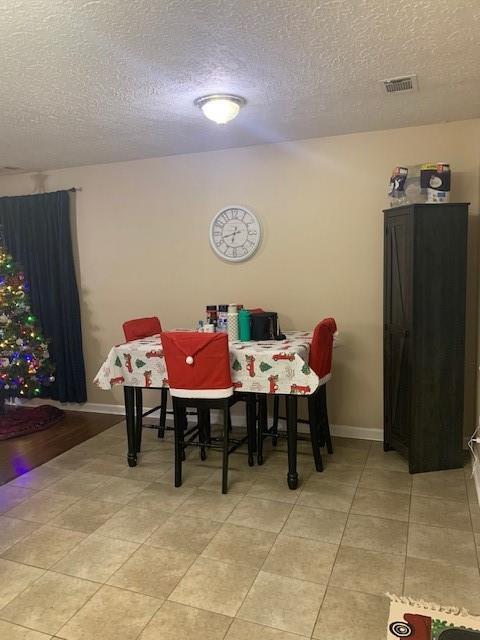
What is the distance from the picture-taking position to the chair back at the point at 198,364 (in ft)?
9.82

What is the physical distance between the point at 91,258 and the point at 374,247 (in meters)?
2.66

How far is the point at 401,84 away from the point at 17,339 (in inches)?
145

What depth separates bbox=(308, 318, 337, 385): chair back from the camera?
Result: 10.5 ft

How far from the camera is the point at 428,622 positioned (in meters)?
1.99

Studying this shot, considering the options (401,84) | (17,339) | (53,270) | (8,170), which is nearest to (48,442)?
(17,339)

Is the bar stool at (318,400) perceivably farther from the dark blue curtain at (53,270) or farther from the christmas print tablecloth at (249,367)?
the dark blue curtain at (53,270)

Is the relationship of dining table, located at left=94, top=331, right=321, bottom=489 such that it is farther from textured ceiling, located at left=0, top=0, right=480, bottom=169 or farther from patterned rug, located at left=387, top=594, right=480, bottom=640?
textured ceiling, located at left=0, top=0, right=480, bottom=169

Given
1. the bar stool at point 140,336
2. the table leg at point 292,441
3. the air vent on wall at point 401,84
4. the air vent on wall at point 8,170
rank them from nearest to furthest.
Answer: the air vent on wall at point 401,84 → the table leg at point 292,441 → the bar stool at point 140,336 → the air vent on wall at point 8,170

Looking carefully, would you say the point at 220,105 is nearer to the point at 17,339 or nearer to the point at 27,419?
the point at 17,339

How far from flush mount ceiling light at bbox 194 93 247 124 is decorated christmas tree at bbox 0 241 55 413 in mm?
2570

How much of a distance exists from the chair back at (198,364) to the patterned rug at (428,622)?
57.6 inches

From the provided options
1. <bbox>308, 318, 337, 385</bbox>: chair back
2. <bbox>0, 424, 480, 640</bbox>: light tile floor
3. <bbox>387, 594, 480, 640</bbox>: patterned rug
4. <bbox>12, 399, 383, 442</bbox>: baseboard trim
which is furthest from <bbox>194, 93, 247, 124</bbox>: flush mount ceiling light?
<bbox>387, 594, 480, 640</bbox>: patterned rug

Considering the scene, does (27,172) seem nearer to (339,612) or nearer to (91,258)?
(91,258)

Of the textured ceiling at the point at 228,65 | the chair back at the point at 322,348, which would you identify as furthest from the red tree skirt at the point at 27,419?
the chair back at the point at 322,348
